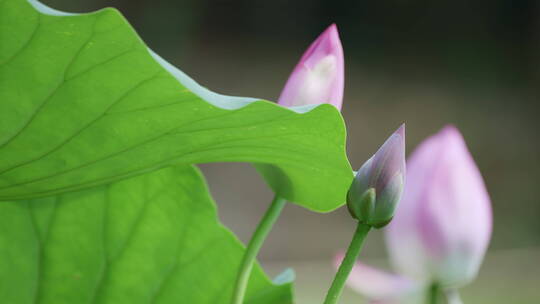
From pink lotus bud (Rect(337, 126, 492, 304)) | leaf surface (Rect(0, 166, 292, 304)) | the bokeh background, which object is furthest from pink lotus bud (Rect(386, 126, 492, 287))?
the bokeh background

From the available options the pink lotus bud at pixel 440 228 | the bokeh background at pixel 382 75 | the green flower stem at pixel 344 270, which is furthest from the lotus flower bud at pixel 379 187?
the bokeh background at pixel 382 75

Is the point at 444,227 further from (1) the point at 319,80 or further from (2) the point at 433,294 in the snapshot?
(1) the point at 319,80

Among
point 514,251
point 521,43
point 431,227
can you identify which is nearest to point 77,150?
point 431,227

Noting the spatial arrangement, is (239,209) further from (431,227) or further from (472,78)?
(431,227)

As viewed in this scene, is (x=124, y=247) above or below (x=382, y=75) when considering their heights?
below

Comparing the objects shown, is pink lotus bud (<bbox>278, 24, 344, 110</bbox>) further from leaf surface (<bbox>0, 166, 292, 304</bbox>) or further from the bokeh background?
the bokeh background

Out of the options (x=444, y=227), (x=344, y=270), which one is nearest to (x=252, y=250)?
(x=344, y=270)

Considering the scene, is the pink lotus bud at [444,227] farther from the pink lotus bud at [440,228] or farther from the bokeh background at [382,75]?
the bokeh background at [382,75]
